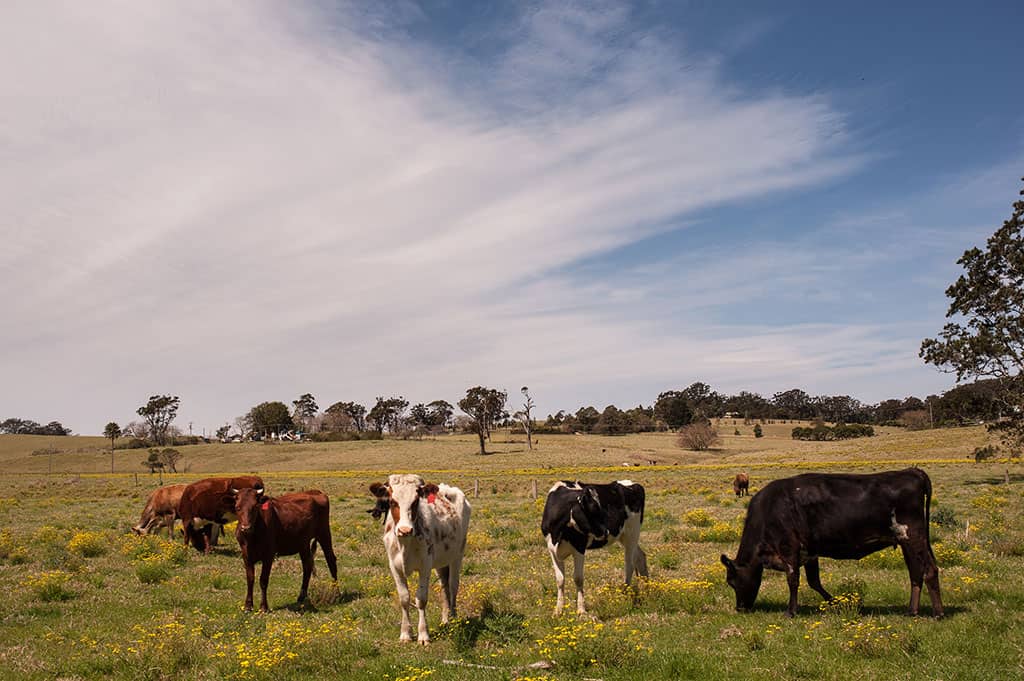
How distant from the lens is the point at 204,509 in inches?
750

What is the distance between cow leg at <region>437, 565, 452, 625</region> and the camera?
10.9m

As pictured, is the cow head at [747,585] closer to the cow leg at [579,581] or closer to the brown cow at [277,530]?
the cow leg at [579,581]

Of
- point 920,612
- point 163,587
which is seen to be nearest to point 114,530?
point 163,587

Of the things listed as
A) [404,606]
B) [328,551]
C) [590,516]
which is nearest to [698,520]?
[590,516]

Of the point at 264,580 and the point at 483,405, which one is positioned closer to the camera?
the point at 264,580

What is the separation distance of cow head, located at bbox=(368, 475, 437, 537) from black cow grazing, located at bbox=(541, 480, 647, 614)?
2.36 m

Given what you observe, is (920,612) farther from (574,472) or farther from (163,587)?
(574,472)

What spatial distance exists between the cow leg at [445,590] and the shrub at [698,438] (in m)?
97.2

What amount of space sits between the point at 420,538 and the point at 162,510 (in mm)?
16051

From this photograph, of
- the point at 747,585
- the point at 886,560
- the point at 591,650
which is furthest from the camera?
the point at 886,560

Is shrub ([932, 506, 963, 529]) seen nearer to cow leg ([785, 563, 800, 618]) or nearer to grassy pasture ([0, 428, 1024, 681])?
grassy pasture ([0, 428, 1024, 681])

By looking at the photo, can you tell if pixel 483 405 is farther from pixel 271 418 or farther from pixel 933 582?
pixel 933 582

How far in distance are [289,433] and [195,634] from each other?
160586 millimetres

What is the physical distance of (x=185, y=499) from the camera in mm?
19641
